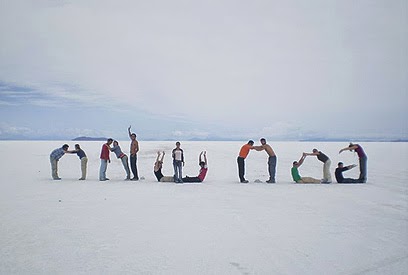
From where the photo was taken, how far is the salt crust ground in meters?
4.52

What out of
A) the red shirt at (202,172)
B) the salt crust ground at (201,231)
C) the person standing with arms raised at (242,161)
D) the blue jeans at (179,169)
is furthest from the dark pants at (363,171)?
the blue jeans at (179,169)

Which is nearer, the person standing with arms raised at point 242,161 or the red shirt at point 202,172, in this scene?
the red shirt at point 202,172

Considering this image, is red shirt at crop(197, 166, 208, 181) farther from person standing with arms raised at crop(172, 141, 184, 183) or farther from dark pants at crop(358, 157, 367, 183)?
dark pants at crop(358, 157, 367, 183)

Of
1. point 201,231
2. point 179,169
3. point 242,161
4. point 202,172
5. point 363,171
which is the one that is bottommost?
point 201,231

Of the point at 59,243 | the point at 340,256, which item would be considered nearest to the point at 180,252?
the point at 59,243

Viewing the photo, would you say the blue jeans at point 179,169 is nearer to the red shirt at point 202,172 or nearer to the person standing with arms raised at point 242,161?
the red shirt at point 202,172

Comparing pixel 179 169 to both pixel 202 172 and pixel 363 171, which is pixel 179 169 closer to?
pixel 202 172

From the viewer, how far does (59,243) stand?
210 inches

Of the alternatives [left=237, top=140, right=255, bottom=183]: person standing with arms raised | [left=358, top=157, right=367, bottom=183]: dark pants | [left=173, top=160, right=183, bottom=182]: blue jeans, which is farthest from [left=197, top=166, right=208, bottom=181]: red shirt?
[left=358, top=157, right=367, bottom=183]: dark pants

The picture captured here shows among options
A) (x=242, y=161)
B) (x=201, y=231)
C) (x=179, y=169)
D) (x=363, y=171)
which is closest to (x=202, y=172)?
(x=179, y=169)

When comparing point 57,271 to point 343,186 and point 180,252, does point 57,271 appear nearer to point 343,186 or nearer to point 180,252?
point 180,252

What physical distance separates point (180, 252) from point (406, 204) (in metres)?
7.36

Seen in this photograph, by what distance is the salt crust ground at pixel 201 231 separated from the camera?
4516 millimetres

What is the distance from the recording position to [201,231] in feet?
20.0
